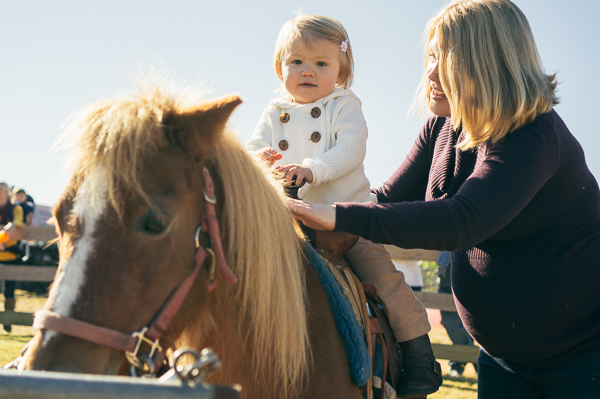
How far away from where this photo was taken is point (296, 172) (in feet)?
6.86

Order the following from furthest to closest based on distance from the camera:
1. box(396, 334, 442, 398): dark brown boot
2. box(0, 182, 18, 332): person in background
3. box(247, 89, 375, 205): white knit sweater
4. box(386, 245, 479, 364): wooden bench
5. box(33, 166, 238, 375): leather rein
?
box(0, 182, 18, 332): person in background < box(386, 245, 479, 364): wooden bench < box(247, 89, 375, 205): white knit sweater < box(396, 334, 442, 398): dark brown boot < box(33, 166, 238, 375): leather rein

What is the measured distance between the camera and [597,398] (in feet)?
5.57

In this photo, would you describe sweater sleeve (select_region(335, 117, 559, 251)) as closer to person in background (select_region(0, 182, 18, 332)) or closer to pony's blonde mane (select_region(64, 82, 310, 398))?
pony's blonde mane (select_region(64, 82, 310, 398))

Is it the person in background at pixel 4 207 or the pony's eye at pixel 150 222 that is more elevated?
the pony's eye at pixel 150 222

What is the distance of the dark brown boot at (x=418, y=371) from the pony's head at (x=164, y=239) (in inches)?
27.4

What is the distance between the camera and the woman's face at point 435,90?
2144 mm

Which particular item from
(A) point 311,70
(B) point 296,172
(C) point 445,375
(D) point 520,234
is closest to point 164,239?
(B) point 296,172

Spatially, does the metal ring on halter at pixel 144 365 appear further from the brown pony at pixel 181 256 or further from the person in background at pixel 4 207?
the person in background at pixel 4 207

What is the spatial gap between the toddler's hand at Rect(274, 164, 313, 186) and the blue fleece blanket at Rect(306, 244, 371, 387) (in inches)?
14.8

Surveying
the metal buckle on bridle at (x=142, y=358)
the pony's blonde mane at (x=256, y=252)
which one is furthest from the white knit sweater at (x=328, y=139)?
the metal buckle on bridle at (x=142, y=358)

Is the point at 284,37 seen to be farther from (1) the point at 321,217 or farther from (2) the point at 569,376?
(2) the point at 569,376

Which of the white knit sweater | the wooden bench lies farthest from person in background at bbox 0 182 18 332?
the white knit sweater

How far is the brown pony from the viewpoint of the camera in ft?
4.02

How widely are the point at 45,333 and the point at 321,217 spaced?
2.77ft
